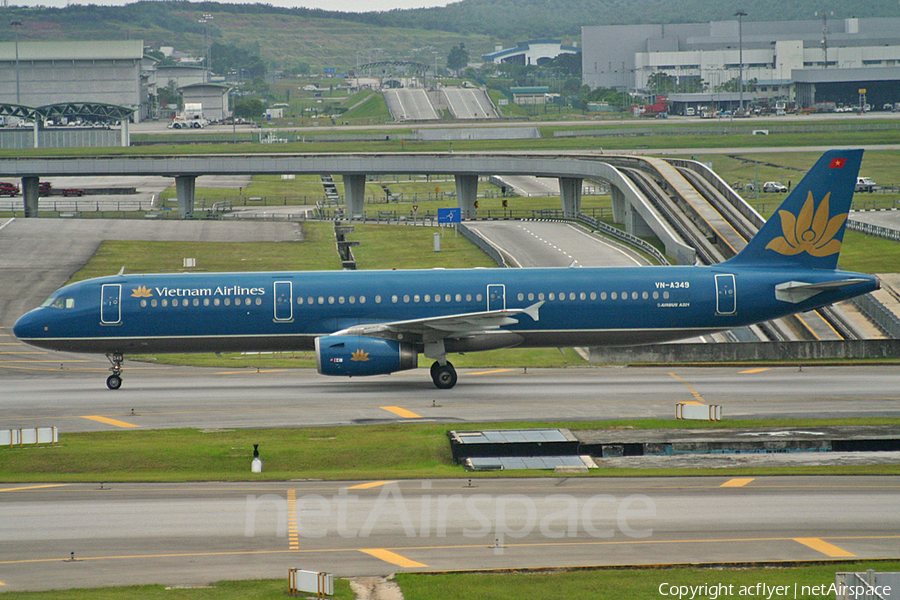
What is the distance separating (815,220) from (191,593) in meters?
33.1

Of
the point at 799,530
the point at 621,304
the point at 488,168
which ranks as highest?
the point at 488,168

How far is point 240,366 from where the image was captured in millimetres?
50625

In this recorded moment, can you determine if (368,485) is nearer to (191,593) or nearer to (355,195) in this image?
(191,593)

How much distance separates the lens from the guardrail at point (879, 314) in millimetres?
50500

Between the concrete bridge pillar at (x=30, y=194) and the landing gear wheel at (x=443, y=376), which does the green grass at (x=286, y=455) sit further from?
the concrete bridge pillar at (x=30, y=194)

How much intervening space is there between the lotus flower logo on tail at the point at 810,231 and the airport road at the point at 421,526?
17059mm

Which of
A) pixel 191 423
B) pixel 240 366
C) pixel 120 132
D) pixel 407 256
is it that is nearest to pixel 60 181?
pixel 120 132

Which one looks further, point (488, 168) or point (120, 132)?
point (120, 132)

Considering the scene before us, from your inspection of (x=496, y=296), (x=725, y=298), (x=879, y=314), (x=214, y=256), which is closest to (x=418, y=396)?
(x=496, y=296)

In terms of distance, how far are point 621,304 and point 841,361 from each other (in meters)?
13.2

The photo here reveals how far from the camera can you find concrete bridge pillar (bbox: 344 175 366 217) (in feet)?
362

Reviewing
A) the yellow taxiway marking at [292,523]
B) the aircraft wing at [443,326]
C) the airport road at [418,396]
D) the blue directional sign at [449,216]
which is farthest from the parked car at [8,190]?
the yellow taxiway marking at [292,523]

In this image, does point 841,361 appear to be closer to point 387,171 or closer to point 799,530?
point 799,530

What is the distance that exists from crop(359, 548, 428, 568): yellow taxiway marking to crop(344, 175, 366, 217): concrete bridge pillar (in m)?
89.4
